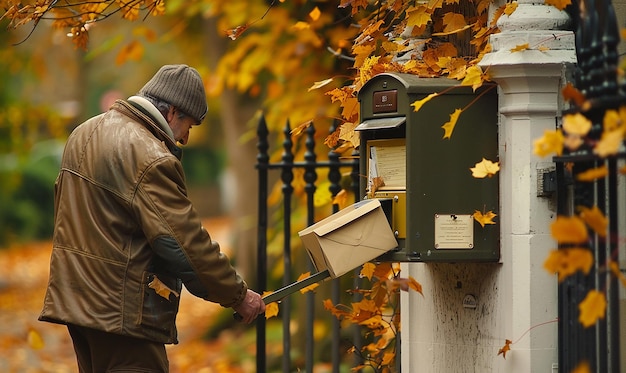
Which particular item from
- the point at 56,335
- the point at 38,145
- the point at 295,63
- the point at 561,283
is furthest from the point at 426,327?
the point at 38,145

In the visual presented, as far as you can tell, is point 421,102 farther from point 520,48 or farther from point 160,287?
point 160,287

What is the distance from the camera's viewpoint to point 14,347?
39.3ft

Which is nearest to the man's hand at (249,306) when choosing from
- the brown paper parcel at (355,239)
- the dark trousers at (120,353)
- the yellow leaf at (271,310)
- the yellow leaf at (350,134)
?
the dark trousers at (120,353)

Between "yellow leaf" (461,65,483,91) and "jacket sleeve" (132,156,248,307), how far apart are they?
Result: 1249mm

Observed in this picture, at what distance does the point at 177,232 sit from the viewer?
4.31 meters

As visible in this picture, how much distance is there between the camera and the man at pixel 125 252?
4324 mm

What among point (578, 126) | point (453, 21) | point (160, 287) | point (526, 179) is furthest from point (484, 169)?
point (160, 287)

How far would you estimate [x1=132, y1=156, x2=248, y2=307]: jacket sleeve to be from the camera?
4.29 metres

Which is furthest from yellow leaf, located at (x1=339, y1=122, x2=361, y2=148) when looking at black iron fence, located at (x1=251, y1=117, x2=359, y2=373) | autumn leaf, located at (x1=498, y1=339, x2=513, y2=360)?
autumn leaf, located at (x1=498, y1=339, x2=513, y2=360)

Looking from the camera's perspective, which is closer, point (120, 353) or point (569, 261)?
point (569, 261)

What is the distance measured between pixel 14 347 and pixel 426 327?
8.34m

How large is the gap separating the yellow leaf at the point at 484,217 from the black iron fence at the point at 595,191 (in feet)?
0.87

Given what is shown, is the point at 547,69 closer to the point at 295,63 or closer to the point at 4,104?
the point at 295,63

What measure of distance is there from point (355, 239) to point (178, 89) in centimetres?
111
